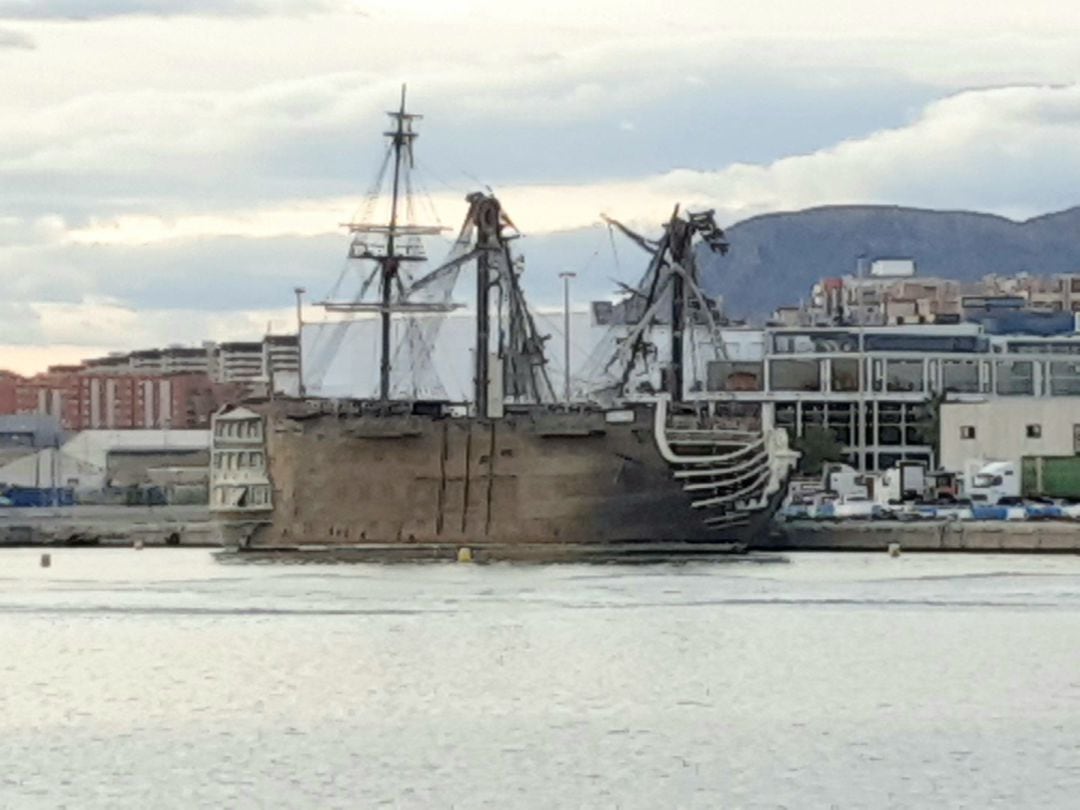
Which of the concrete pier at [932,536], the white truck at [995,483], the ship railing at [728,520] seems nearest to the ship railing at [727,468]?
the ship railing at [728,520]

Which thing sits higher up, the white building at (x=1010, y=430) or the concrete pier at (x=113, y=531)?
the white building at (x=1010, y=430)

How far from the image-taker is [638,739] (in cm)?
5166

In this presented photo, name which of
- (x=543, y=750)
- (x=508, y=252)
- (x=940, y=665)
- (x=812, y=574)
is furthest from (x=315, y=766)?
(x=508, y=252)

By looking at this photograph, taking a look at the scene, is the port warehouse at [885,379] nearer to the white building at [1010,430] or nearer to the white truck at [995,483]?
the white building at [1010,430]

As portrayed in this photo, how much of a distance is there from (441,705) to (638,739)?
688 centimetres

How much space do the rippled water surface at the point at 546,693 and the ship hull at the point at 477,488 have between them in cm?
1112

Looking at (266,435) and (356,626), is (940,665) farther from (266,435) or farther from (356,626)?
(266,435)

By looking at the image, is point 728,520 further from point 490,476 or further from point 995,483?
point 995,483

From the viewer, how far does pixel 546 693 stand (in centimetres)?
5950

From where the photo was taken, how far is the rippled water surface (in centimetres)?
4638

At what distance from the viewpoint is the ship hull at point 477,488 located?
10838cm

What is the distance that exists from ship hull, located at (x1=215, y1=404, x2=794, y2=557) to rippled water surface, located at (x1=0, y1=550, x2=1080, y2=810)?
1112cm

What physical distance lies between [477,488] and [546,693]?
5211 cm

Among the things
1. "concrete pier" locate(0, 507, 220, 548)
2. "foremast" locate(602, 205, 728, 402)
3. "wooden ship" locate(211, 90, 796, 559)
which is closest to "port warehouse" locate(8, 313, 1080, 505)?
"concrete pier" locate(0, 507, 220, 548)
